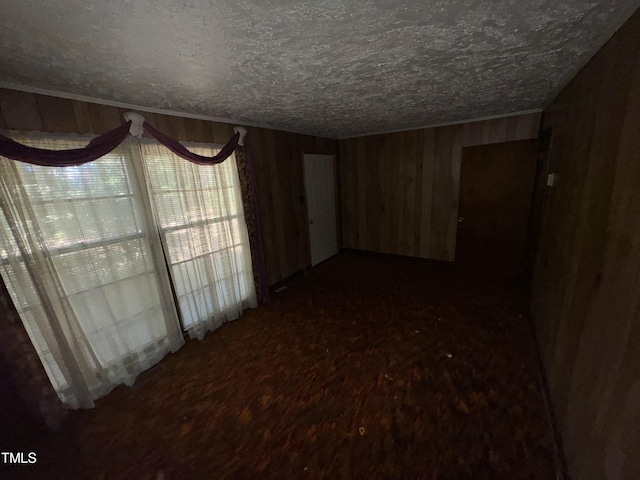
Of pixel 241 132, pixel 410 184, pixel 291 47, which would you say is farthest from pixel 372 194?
pixel 291 47

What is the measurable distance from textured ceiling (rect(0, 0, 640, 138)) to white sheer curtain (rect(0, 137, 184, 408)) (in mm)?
570

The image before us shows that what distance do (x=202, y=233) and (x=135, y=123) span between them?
105cm

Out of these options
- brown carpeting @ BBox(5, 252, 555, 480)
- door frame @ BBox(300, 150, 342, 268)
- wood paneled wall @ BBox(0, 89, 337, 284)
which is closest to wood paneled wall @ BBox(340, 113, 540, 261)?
door frame @ BBox(300, 150, 342, 268)

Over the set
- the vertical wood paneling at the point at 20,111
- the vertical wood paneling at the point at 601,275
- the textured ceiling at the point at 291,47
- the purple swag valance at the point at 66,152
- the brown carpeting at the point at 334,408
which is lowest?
the brown carpeting at the point at 334,408

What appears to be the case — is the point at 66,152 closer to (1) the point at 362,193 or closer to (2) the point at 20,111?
(2) the point at 20,111

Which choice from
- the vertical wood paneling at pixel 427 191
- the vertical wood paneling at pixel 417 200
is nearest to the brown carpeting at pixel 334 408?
the vertical wood paneling at pixel 427 191

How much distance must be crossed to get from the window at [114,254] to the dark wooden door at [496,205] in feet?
10.8

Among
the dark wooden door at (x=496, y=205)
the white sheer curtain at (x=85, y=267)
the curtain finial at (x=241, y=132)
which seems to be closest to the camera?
the white sheer curtain at (x=85, y=267)

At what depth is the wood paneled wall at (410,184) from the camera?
11.3ft

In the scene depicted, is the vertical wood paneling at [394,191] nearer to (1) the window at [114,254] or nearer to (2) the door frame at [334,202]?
(2) the door frame at [334,202]

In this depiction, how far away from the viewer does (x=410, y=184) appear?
4059mm

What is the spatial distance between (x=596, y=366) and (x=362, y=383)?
1.32 metres

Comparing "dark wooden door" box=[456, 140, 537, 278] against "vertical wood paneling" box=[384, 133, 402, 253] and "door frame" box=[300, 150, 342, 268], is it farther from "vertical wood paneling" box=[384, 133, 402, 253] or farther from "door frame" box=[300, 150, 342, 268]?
"door frame" box=[300, 150, 342, 268]

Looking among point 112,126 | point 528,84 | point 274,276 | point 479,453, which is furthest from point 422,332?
point 112,126
